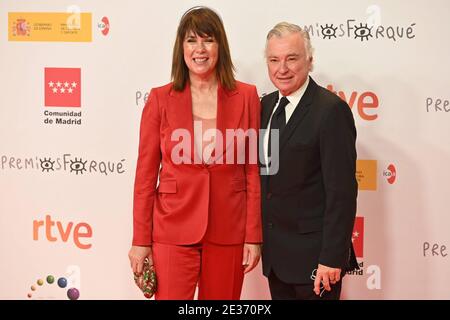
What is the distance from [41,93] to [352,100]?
163 cm

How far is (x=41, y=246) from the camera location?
342 centimetres

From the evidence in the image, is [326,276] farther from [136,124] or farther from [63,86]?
[63,86]

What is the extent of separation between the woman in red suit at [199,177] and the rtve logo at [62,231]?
41.8 inches

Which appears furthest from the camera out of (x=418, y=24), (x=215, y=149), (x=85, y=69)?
(x=85, y=69)

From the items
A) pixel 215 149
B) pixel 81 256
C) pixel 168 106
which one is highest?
pixel 168 106

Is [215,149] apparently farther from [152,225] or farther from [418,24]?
[418,24]

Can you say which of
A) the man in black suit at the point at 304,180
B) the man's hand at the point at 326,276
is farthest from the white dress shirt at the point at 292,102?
the man's hand at the point at 326,276

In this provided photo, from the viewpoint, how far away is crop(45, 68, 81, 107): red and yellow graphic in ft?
10.8

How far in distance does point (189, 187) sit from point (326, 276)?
595 mm

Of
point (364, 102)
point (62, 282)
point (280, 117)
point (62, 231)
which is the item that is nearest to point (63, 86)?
point (62, 231)

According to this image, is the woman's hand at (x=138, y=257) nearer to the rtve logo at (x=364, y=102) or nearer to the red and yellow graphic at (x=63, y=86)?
the red and yellow graphic at (x=63, y=86)

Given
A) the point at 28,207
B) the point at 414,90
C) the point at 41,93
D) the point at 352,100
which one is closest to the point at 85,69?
the point at 41,93

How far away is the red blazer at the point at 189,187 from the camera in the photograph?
7.64 ft

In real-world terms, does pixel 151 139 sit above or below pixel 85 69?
below
